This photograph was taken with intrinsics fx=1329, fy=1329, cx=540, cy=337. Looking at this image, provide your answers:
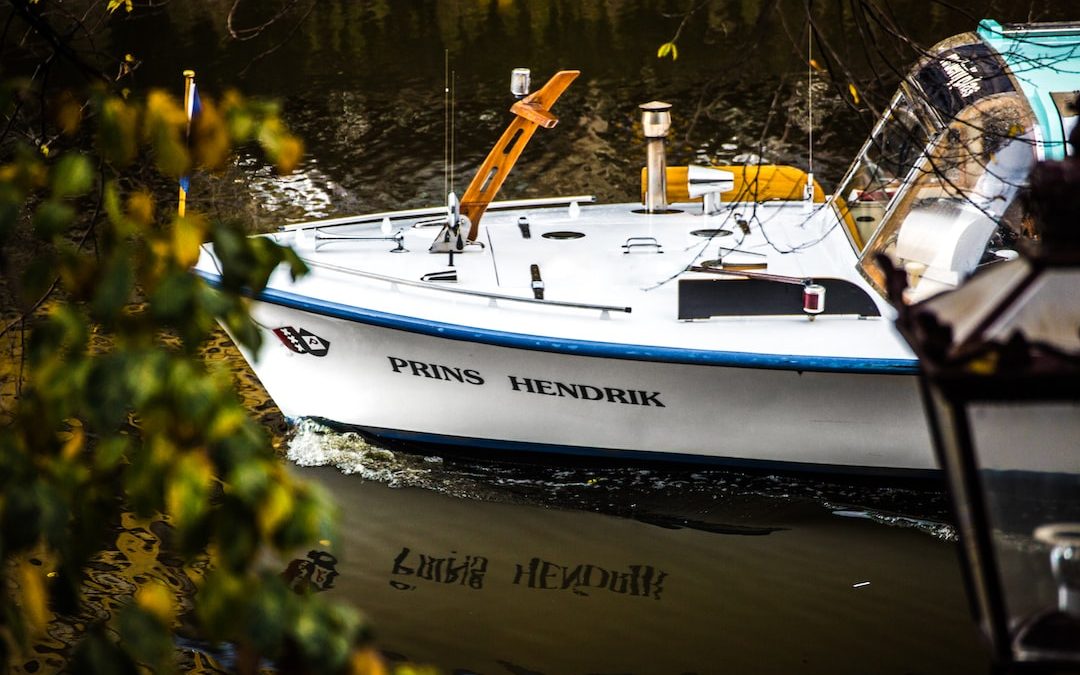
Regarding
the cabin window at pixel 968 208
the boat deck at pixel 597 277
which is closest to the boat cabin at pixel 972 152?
the cabin window at pixel 968 208

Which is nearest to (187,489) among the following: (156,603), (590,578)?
(156,603)

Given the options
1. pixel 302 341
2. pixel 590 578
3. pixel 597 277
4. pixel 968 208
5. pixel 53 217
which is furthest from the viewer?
pixel 597 277

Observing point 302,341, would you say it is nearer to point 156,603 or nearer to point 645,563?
point 645,563

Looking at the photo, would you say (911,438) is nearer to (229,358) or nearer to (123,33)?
(229,358)

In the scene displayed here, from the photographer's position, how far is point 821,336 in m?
7.27

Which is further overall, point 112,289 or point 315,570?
point 315,570

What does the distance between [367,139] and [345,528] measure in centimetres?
940

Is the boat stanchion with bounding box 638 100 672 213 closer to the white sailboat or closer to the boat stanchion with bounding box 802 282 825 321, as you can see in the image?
the white sailboat

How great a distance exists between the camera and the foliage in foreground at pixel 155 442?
187cm

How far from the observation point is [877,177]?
8.35 m

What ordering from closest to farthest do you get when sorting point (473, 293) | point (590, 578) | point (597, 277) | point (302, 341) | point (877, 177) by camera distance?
point (590, 578), point (473, 293), point (302, 341), point (597, 277), point (877, 177)

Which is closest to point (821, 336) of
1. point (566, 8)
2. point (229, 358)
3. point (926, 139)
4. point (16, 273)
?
point (926, 139)

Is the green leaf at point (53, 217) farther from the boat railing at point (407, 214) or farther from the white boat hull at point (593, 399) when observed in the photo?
the boat railing at point (407, 214)

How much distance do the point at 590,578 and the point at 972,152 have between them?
9.68ft
